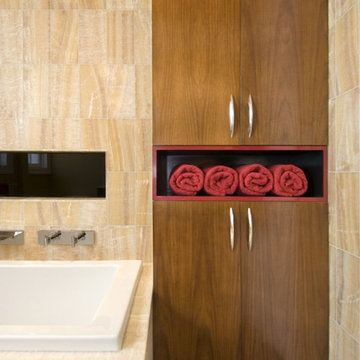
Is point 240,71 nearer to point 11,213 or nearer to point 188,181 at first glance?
point 188,181

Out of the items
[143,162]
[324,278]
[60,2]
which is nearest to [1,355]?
[143,162]

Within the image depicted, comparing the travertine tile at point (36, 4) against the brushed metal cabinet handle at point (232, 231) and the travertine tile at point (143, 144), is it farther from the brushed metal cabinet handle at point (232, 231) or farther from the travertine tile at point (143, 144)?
the brushed metal cabinet handle at point (232, 231)

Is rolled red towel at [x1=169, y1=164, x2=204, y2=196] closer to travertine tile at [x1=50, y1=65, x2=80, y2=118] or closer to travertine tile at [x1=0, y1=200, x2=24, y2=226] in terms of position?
travertine tile at [x1=50, y1=65, x2=80, y2=118]

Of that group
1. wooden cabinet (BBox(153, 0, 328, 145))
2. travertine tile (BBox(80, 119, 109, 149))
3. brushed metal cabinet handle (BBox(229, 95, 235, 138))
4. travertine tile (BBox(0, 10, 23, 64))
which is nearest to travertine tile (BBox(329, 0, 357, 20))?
wooden cabinet (BBox(153, 0, 328, 145))

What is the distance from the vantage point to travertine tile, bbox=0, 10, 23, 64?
1.73 meters

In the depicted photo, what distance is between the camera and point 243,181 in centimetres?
152

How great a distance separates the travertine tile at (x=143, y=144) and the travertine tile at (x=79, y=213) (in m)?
0.29

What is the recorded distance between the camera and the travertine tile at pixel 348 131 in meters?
1.27

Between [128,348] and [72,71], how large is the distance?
1377 millimetres

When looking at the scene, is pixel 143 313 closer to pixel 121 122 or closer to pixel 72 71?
pixel 121 122

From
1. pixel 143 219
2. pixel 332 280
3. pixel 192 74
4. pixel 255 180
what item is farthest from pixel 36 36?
pixel 332 280

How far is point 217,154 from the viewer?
177 centimetres

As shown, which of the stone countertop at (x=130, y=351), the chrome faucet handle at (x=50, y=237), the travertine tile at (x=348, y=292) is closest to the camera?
the stone countertop at (x=130, y=351)

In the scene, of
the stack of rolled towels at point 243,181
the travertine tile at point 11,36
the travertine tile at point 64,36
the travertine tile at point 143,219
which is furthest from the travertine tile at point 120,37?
the travertine tile at point 143,219
